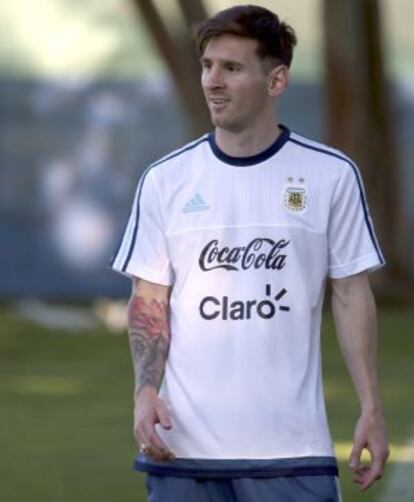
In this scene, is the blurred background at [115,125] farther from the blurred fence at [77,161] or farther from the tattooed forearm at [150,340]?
the tattooed forearm at [150,340]

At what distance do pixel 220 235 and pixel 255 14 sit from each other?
635 mm

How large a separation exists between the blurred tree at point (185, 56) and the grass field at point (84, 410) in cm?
212

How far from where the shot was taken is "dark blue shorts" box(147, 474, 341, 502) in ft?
17.9

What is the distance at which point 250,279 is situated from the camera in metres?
5.48

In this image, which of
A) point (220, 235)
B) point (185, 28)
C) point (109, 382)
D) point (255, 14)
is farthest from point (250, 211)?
point (185, 28)

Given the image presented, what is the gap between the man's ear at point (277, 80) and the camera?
18.3 feet

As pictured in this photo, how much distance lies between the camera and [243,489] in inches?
215

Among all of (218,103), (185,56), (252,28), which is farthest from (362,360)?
(185,56)

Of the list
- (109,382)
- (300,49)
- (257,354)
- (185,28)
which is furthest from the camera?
(300,49)

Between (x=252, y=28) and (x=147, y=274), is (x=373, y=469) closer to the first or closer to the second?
(x=147, y=274)

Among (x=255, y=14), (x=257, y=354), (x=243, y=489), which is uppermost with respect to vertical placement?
(x=255, y=14)

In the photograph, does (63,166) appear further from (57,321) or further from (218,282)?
(218,282)

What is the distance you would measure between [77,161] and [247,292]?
15333 mm

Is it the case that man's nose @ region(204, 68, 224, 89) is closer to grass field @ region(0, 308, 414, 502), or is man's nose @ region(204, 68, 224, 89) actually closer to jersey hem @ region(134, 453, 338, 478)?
jersey hem @ region(134, 453, 338, 478)
